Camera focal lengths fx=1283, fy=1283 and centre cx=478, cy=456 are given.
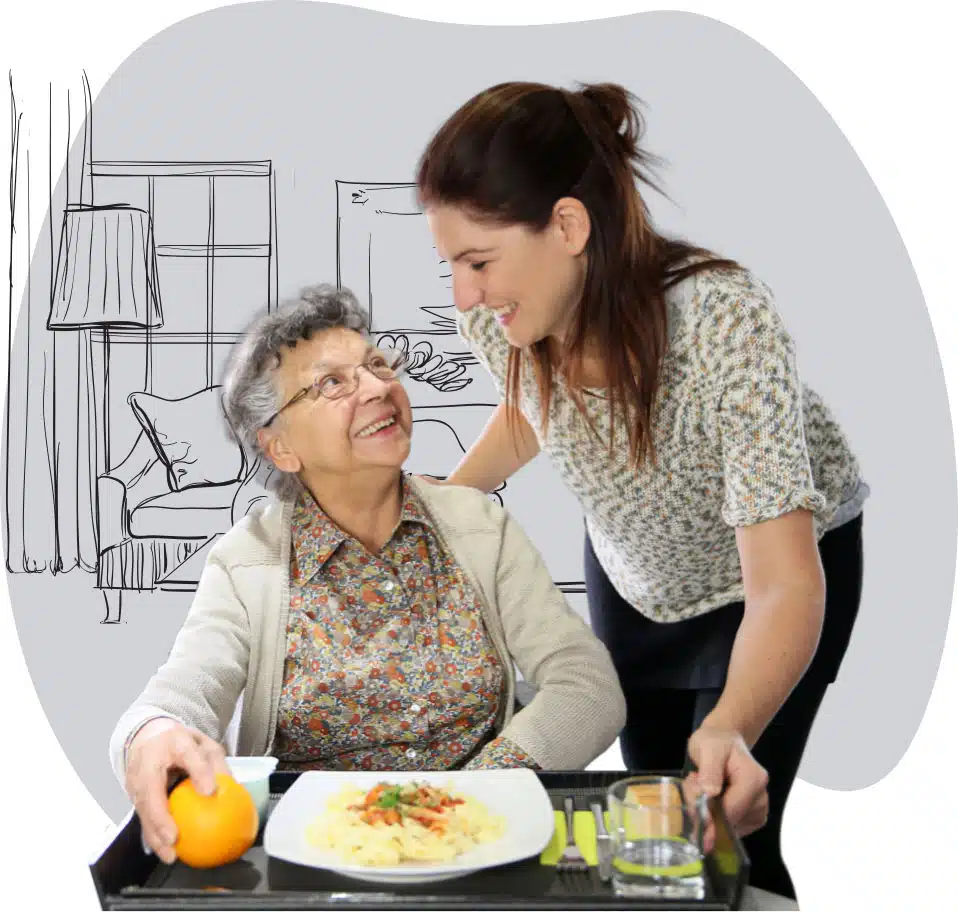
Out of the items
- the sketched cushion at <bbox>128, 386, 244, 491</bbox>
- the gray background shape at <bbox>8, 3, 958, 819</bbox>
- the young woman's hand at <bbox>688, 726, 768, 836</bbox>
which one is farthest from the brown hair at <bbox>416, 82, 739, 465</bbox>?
the sketched cushion at <bbox>128, 386, 244, 491</bbox>

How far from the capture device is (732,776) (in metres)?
1.70

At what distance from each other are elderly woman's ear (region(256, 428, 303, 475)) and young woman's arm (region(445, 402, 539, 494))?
18.3 inches

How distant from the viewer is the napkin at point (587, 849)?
5.11ft

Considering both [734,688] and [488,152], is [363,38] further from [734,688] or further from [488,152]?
[734,688]

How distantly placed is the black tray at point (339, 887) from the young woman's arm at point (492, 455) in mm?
1169

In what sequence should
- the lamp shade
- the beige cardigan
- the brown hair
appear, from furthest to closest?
the lamp shade < the beige cardigan < the brown hair

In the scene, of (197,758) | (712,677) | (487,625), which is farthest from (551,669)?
(197,758)

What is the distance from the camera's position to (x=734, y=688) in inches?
73.6

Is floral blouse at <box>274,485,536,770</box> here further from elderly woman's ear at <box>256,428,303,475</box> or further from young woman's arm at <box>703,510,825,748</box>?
young woman's arm at <box>703,510,825,748</box>

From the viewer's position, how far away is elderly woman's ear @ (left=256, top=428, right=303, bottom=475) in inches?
91.5

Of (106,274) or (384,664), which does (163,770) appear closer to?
(384,664)

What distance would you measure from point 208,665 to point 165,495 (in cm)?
145

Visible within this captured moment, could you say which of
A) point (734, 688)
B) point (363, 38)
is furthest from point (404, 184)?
point (734, 688)

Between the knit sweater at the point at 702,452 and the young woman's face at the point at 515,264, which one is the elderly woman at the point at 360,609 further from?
the young woman's face at the point at 515,264
